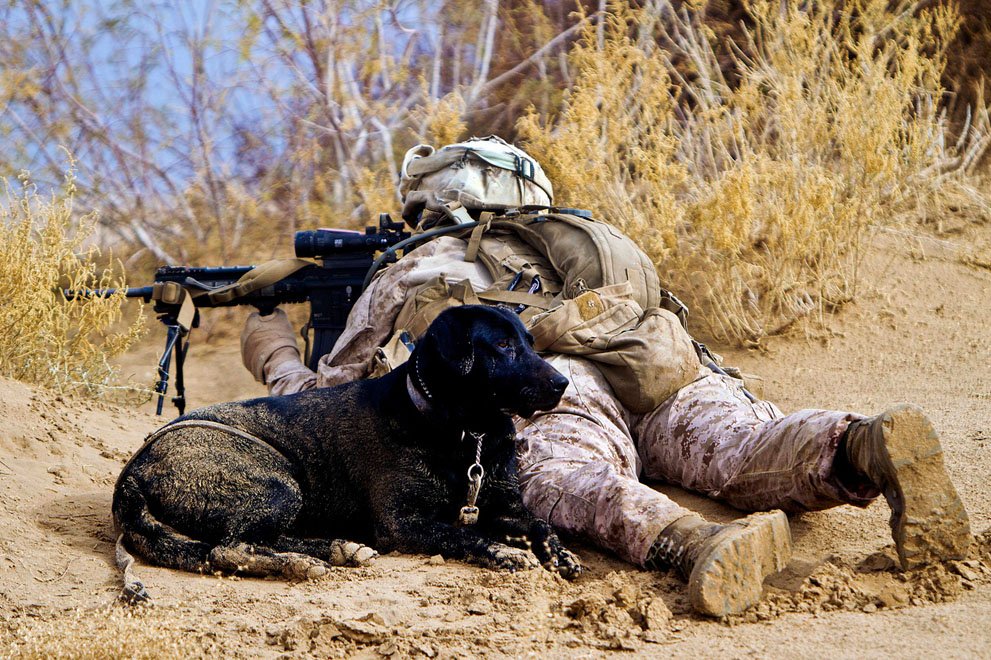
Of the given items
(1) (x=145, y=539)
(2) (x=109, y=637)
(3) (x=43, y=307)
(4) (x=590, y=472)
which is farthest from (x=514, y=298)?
(3) (x=43, y=307)

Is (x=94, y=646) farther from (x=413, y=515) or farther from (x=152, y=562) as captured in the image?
(x=413, y=515)

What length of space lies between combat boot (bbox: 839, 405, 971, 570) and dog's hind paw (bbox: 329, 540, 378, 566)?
67.6 inches

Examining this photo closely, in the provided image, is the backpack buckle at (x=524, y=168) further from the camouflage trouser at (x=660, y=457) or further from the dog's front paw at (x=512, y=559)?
the dog's front paw at (x=512, y=559)

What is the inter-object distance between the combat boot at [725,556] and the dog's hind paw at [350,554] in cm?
101

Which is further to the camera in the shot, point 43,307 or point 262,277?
point 43,307

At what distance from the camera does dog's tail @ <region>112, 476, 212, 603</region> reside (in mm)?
3441

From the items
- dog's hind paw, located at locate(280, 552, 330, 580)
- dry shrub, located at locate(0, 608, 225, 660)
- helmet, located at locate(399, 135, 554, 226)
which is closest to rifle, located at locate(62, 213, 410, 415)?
helmet, located at locate(399, 135, 554, 226)

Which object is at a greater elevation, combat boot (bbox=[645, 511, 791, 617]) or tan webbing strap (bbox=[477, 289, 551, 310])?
tan webbing strap (bbox=[477, 289, 551, 310])

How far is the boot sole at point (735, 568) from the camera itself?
277cm

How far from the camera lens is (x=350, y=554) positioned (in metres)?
3.46

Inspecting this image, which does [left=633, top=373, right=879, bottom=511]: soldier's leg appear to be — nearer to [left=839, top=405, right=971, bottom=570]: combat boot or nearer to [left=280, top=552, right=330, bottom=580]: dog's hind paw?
[left=839, top=405, right=971, bottom=570]: combat boot

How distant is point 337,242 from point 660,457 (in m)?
2.24

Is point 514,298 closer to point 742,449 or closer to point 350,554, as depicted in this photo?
point 742,449

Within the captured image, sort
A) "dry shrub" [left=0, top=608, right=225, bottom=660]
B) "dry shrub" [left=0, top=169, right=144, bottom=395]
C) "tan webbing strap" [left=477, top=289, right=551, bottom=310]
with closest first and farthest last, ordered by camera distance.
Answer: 1. "dry shrub" [left=0, top=608, right=225, bottom=660]
2. "tan webbing strap" [left=477, top=289, right=551, bottom=310]
3. "dry shrub" [left=0, top=169, right=144, bottom=395]
